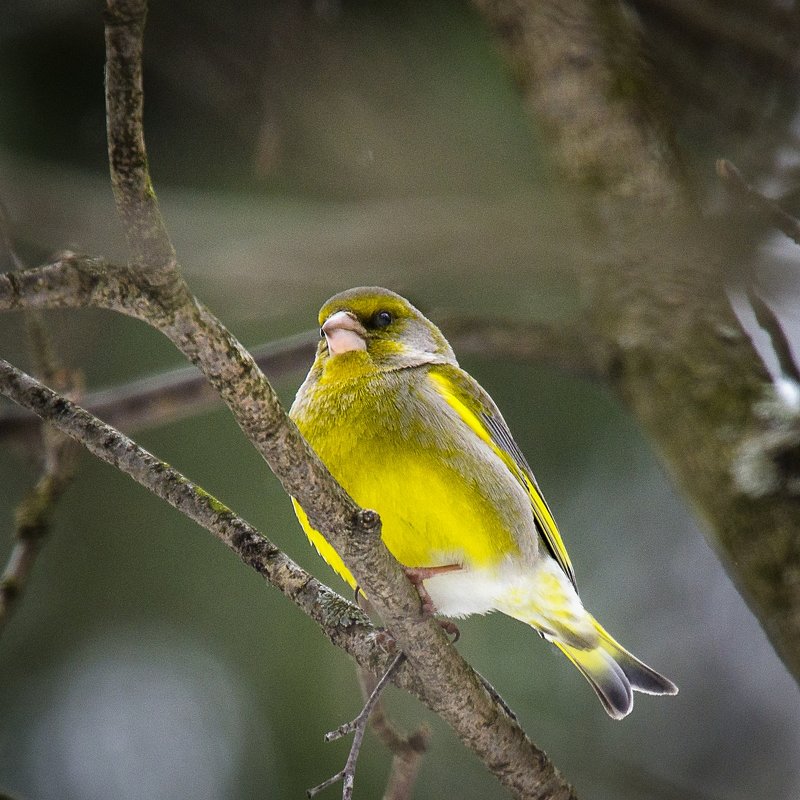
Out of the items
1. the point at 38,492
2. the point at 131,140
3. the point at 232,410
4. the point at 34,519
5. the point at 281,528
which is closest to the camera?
the point at 131,140

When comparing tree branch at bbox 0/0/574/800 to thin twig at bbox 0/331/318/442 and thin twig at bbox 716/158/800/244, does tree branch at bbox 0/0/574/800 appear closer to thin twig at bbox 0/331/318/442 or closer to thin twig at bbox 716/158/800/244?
thin twig at bbox 716/158/800/244

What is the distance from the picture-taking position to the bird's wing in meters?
3.30

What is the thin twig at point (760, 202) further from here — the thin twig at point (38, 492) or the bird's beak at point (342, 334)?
the thin twig at point (38, 492)

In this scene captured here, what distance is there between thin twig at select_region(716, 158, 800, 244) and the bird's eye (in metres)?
1.56

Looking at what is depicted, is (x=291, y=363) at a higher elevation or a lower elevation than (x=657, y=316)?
lower

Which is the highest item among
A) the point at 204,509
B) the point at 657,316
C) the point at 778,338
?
the point at 778,338

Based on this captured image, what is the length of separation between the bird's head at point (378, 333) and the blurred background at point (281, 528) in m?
0.90

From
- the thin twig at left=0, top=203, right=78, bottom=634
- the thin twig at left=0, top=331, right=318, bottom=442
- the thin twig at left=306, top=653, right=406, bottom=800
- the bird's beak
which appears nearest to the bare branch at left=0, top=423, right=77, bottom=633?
the thin twig at left=0, top=203, right=78, bottom=634

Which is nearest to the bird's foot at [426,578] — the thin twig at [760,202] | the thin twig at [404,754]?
the thin twig at [404,754]

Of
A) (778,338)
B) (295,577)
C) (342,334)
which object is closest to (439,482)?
(295,577)

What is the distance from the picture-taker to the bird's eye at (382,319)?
361 centimetres

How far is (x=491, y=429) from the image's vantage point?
137 inches

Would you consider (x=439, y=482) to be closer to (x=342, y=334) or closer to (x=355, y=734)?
(x=342, y=334)

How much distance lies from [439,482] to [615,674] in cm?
108
